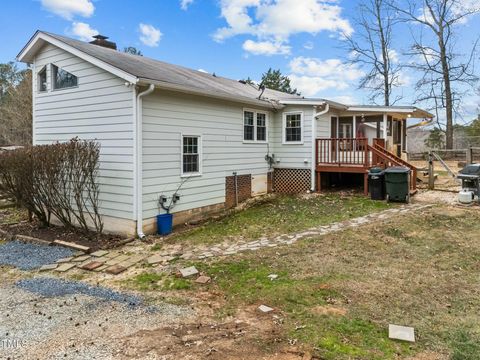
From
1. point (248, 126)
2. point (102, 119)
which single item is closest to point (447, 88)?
Result: point (248, 126)

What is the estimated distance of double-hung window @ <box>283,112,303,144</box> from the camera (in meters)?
12.6

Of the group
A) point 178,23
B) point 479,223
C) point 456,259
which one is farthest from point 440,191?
point 178,23

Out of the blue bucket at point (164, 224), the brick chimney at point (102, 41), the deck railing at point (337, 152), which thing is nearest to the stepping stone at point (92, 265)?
the blue bucket at point (164, 224)

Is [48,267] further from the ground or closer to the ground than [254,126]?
closer to the ground

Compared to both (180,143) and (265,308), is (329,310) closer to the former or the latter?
(265,308)

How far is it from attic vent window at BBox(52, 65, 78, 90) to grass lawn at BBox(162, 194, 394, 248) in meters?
4.62

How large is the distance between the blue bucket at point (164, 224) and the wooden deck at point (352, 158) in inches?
243

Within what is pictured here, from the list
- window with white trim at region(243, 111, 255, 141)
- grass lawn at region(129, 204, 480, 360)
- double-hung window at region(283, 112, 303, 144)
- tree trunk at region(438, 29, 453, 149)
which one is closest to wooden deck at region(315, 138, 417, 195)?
double-hung window at region(283, 112, 303, 144)

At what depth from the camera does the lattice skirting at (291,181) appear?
41.5 feet

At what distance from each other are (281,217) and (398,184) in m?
3.71

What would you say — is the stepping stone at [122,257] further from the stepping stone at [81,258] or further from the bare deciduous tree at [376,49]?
the bare deciduous tree at [376,49]

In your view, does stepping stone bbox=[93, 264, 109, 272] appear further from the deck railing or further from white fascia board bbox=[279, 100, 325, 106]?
white fascia board bbox=[279, 100, 325, 106]

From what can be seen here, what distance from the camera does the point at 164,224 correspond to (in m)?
8.16

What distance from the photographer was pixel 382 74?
2639 cm
